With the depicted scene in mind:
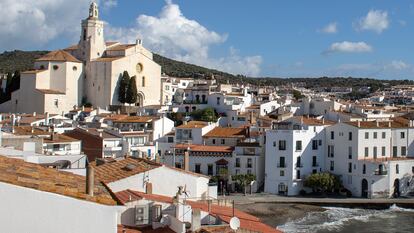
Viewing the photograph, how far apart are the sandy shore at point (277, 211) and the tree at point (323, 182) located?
3988 millimetres

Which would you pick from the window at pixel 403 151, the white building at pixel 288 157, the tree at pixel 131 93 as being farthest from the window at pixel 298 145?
the tree at pixel 131 93

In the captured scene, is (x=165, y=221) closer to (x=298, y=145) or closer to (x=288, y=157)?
(x=288, y=157)

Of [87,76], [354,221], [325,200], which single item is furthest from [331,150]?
[87,76]

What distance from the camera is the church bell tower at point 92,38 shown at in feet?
317

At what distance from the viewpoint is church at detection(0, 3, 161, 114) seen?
88500mm

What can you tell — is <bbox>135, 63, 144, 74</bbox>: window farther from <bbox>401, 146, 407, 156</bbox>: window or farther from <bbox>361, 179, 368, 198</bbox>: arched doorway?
<bbox>361, 179, 368, 198</bbox>: arched doorway

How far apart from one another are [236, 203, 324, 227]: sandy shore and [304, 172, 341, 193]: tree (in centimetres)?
399

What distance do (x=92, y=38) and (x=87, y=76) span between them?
637cm

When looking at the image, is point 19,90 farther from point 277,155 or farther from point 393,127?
point 393,127

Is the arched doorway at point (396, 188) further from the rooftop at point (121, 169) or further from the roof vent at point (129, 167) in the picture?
the roof vent at point (129, 167)

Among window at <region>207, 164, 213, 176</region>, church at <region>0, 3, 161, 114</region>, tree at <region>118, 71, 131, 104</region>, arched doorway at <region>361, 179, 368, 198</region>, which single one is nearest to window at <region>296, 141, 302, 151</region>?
arched doorway at <region>361, 179, 368, 198</region>

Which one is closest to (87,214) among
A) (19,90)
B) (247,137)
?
(247,137)

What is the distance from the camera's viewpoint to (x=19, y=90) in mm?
89750

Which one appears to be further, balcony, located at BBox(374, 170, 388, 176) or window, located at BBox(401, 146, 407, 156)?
window, located at BBox(401, 146, 407, 156)
